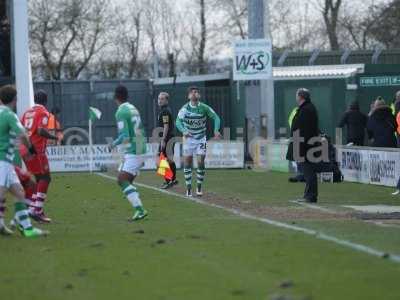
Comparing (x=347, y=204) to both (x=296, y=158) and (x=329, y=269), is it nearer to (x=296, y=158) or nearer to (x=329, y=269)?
(x=296, y=158)

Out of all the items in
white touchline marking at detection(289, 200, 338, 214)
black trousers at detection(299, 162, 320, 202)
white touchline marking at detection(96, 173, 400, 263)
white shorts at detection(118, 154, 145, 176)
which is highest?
white shorts at detection(118, 154, 145, 176)

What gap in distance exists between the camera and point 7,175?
1258 centimetres

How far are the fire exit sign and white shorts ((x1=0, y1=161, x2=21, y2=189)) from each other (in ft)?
68.2

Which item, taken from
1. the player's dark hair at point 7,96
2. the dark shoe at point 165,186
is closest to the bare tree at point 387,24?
the dark shoe at point 165,186

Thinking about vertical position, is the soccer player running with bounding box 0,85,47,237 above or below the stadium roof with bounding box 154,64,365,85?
below

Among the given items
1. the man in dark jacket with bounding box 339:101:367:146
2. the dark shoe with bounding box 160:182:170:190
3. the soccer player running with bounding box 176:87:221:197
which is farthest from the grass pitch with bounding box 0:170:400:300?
the man in dark jacket with bounding box 339:101:367:146

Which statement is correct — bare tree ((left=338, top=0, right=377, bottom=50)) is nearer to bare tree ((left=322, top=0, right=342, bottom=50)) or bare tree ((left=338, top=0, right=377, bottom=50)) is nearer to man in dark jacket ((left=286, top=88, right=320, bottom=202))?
bare tree ((left=322, top=0, right=342, bottom=50))

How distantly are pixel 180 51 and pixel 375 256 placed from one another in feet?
157

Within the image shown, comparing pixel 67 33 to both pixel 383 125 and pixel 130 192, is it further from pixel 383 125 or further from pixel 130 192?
pixel 130 192

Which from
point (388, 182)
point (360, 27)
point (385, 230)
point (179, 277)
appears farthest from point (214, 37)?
point (179, 277)

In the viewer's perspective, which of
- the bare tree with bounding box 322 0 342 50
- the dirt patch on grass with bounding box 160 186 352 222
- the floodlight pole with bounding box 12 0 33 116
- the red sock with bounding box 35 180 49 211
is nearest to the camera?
the red sock with bounding box 35 180 49 211

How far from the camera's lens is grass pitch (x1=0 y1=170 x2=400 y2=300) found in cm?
868

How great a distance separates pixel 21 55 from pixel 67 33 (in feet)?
98.3

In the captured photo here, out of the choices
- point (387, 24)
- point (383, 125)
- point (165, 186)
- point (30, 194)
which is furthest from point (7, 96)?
point (387, 24)
